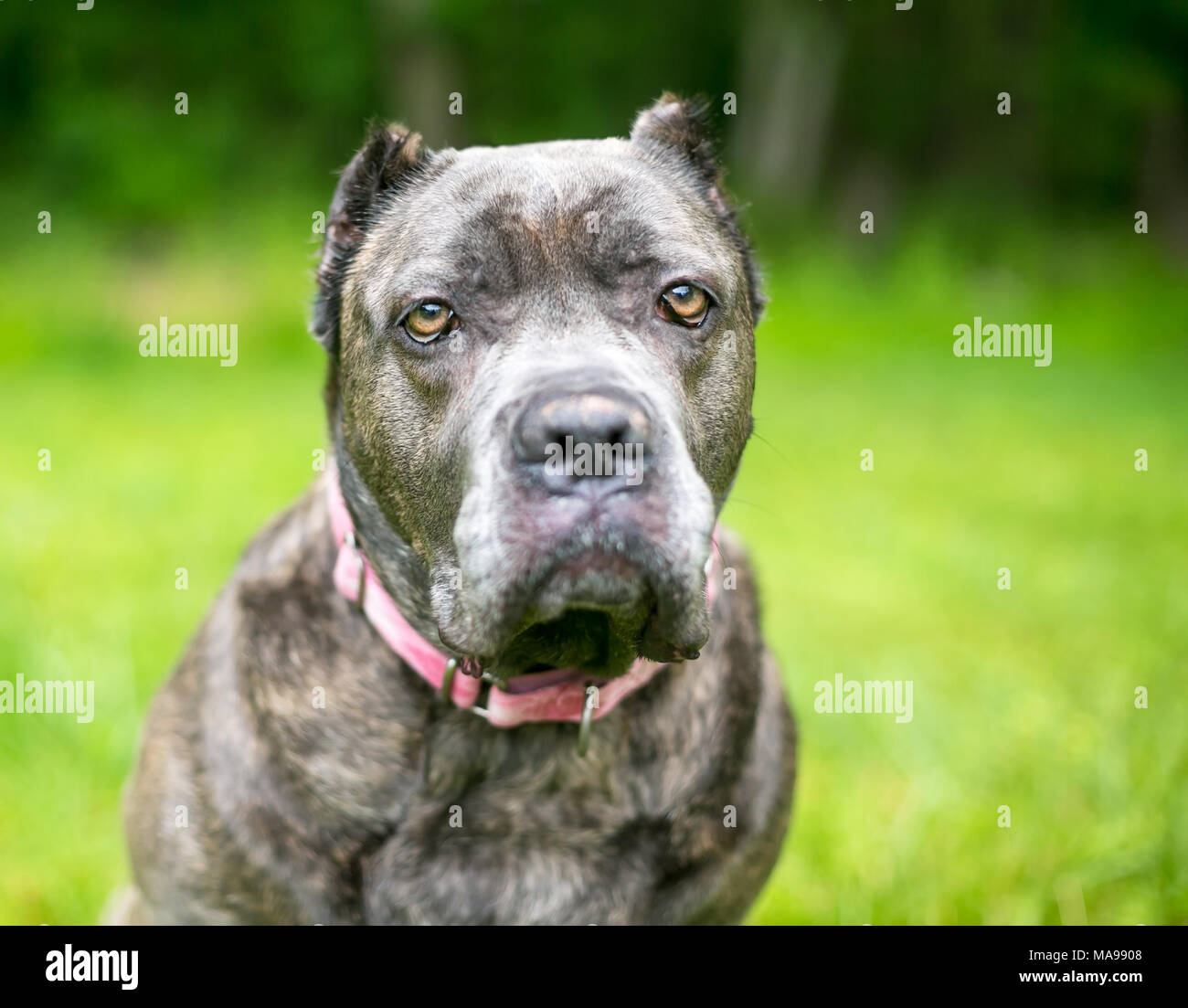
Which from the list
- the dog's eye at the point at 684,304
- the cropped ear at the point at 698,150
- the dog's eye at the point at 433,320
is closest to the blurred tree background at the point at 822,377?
the cropped ear at the point at 698,150

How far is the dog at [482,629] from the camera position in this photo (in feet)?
8.25

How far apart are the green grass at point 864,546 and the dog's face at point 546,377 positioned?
0.55m

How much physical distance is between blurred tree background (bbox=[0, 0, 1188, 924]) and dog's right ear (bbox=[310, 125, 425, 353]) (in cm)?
93

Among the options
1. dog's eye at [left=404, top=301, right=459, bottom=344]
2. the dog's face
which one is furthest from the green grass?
dog's eye at [left=404, top=301, right=459, bottom=344]

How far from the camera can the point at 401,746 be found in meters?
2.79

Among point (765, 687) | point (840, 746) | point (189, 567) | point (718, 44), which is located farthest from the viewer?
point (718, 44)

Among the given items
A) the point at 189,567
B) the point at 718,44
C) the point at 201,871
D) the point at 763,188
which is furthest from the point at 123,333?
the point at 718,44

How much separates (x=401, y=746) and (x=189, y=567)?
397 cm

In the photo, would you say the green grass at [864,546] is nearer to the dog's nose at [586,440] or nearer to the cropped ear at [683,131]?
the cropped ear at [683,131]

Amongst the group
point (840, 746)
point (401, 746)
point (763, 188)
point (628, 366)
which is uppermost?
point (763, 188)

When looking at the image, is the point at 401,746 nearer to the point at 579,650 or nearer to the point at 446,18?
the point at 579,650

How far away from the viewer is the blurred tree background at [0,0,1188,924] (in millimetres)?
4336

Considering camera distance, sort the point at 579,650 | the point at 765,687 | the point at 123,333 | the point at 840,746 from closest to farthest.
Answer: the point at 579,650 < the point at 765,687 < the point at 840,746 < the point at 123,333

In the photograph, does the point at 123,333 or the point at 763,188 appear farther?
the point at 763,188
